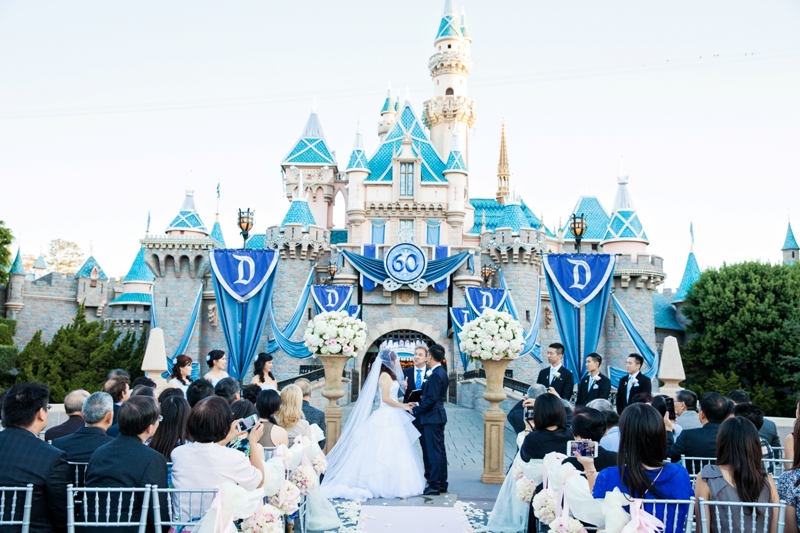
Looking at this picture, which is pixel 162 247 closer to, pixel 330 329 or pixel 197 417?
pixel 330 329

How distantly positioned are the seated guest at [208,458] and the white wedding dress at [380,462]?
12.9ft

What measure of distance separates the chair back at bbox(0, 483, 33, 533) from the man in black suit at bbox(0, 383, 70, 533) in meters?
0.01

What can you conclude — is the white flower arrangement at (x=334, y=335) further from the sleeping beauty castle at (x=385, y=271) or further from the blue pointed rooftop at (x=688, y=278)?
the blue pointed rooftop at (x=688, y=278)

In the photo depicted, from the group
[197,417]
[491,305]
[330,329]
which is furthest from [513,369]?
[197,417]

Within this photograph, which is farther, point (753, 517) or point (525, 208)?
point (525, 208)

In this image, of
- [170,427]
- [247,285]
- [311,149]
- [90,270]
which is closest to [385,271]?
[311,149]

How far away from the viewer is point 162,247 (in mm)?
30109

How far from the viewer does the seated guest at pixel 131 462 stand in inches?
152

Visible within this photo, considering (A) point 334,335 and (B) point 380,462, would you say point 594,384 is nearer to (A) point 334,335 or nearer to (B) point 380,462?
(B) point 380,462

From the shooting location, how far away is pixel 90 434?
4492 millimetres

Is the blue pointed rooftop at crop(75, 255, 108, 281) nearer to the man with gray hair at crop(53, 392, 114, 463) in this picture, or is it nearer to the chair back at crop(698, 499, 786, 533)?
the man with gray hair at crop(53, 392, 114, 463)

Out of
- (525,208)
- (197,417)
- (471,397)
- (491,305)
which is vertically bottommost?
(471,397)

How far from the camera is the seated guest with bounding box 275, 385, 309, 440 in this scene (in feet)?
19.4

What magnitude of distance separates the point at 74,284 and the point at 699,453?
Answer: 3428 centimetres
